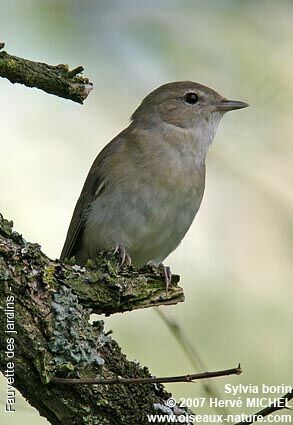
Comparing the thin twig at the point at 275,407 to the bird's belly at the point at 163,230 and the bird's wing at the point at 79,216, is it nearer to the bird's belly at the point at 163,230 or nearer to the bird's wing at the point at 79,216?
the bird's belly at the point at 163,230

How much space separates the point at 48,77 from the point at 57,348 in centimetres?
103

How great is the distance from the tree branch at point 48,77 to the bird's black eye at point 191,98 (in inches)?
96.0

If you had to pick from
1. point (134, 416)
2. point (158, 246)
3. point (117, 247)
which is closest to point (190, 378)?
point (134, 416)

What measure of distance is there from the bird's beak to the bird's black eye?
243 mm

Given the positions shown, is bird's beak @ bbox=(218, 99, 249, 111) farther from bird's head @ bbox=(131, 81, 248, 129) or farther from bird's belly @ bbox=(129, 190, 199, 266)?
bird's belly @ bbox=(129, 190, 199, 266)

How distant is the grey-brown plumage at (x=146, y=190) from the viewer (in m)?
4.38

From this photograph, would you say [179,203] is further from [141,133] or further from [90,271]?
[90,271]

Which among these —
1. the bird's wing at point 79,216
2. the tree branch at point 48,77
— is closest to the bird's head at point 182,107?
the bird's wing at point 79,216

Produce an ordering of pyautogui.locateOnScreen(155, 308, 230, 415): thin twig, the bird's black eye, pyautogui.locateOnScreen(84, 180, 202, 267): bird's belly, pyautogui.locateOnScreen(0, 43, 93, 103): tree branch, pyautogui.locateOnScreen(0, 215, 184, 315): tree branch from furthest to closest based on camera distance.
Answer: the bird's black eye, pyautogui.locateOnScreen(84, 180, 202, 267): bird's belly, pyautogui.locateOnScreen(155, 308, 230, 415): thin twig, pyautogui.locateOnScreen(0, 43, 93, 103): tree branch, pyautogui.locateOnScreen(0, 215, 184, 315): tree branch

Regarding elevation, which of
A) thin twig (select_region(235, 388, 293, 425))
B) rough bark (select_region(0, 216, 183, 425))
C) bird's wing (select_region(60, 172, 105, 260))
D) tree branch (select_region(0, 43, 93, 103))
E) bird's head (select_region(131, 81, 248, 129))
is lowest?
thin twig (select_region(235, 388, 293, 425))

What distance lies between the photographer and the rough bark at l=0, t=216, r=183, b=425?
2361 millimetres

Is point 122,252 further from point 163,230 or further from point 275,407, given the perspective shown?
point 275,407

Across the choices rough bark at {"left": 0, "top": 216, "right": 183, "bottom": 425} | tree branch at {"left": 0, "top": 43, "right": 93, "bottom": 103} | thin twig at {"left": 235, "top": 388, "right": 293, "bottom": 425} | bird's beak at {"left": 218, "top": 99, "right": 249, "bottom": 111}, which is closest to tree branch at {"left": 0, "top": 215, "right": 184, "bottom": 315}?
rough bark at {"left": 0, "top": 216, "right": 183, "bottom": 425}

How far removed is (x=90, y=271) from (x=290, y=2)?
2.14m
